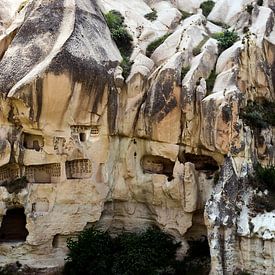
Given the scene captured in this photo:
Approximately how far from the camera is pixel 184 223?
773 inches

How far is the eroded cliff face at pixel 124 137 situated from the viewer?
58.3 feet

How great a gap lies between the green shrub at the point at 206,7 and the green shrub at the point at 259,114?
6209 millimetres

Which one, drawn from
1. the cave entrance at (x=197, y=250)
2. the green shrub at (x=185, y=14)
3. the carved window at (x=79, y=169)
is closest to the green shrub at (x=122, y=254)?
the cave entrance at (x=197, y=250)

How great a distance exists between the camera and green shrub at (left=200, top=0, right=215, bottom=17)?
24.3 metres

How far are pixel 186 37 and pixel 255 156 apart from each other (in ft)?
18.4

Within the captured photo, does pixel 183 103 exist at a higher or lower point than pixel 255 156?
higher

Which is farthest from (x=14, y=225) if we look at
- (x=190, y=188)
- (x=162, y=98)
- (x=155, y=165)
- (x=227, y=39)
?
(x=227, y=39)

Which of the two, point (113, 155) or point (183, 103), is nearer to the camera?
point (183, 103)

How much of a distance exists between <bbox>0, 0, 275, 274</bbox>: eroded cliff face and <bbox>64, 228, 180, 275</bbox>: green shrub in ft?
2.05

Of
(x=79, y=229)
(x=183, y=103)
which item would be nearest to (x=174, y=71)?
(x=183, y=103)

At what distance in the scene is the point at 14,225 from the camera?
68.1 ft

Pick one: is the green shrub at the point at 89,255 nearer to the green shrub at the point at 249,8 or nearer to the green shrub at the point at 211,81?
the green shrub at the point at 211,81

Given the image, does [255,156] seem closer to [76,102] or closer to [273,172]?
[273,172]

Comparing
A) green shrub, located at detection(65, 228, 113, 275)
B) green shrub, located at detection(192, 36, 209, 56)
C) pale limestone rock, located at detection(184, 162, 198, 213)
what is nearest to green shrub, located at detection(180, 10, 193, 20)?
green shrub, located at detection(192, 36, 209, 56)
